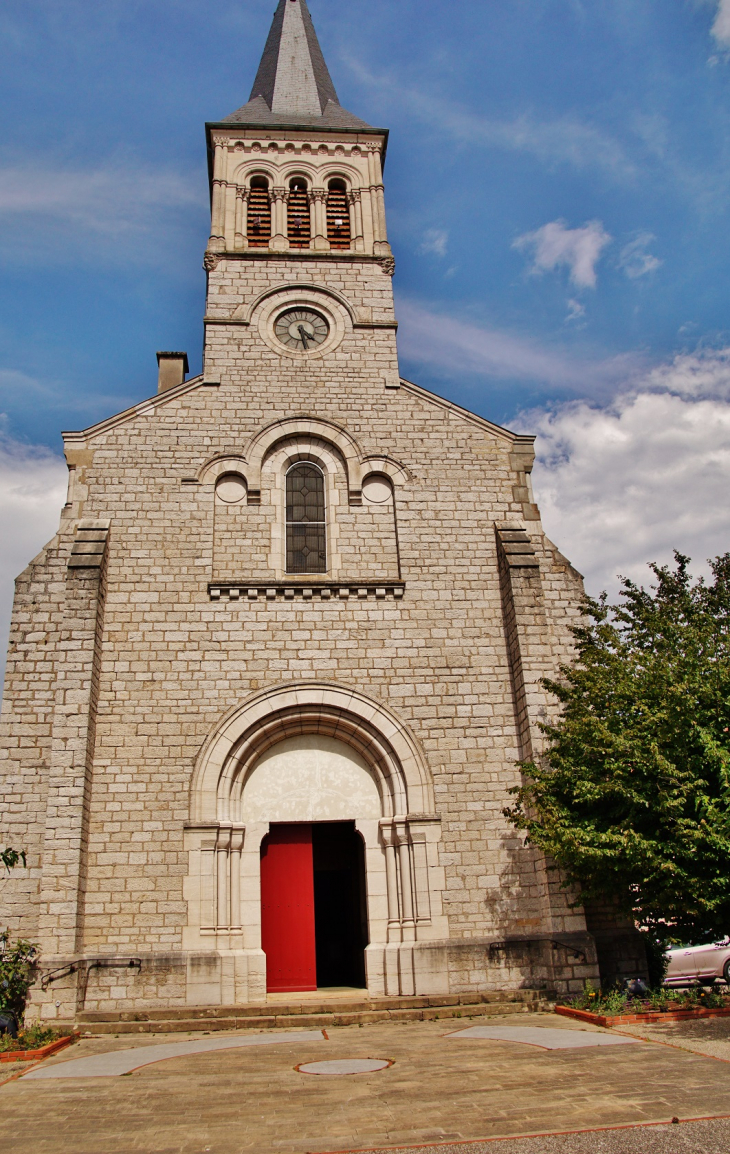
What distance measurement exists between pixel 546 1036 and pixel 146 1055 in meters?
4.25

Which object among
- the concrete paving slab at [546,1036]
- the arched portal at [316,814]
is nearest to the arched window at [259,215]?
the arched portal at [316,814]

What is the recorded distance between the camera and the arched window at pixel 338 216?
17.0m

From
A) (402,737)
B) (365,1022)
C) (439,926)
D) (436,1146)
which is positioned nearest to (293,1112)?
(436,1146)

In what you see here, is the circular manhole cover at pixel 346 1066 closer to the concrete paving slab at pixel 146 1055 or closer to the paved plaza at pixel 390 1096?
the paved plaza at pixel 390 1096

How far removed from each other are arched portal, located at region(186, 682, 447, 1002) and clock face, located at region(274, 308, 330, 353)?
21.5 feet

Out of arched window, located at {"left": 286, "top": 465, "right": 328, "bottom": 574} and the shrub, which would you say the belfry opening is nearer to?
the shrub

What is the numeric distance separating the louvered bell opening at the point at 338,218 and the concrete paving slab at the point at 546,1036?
14.0 meters

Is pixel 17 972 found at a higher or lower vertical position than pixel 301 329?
lower

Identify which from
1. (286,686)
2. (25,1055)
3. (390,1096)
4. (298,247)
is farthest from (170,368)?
(390,1096)

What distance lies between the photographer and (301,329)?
15625 millimetres

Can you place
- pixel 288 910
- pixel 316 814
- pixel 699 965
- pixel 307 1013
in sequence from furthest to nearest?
pixel 699 965, pixel 316 814, pixel 288 910, pixel 307 1013

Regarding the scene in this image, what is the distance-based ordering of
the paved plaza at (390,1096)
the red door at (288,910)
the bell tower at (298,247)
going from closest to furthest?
1. the paved plaza at (390,1096)
2. the red door at (288,910)
3. the bell tower at (298,247)

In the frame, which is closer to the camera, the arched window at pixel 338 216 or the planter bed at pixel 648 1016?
the planter bed at pixel 648 1016

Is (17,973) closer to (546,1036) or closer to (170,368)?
(546,1036)
